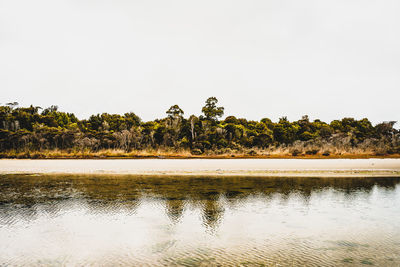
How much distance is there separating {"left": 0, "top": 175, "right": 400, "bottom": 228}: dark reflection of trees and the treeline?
14579 mm

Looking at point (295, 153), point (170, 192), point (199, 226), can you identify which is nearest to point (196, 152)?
point (295, 153)

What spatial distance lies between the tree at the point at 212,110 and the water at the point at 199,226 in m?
25.2

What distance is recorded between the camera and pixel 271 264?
528 cm

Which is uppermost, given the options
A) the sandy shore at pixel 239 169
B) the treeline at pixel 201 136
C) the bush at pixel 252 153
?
the treeline at pixel 201 136

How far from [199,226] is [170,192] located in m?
4.88

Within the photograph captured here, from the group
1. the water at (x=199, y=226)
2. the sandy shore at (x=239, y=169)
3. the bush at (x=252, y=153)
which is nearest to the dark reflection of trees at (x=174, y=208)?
the water at (x=199, y=226)

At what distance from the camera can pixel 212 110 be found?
38.4 metres

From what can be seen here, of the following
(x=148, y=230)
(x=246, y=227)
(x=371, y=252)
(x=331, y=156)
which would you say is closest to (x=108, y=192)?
(x=148, y=230)

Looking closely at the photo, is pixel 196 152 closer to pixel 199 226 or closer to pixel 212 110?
pixel 212 110

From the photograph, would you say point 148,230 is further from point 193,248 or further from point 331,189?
point 331,189

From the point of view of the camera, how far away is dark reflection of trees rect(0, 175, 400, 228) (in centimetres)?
999

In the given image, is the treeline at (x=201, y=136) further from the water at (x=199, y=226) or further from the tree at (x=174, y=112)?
the water at (x=199, y=226)

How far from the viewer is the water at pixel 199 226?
5.66 metres

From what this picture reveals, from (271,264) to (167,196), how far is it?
687 cm
